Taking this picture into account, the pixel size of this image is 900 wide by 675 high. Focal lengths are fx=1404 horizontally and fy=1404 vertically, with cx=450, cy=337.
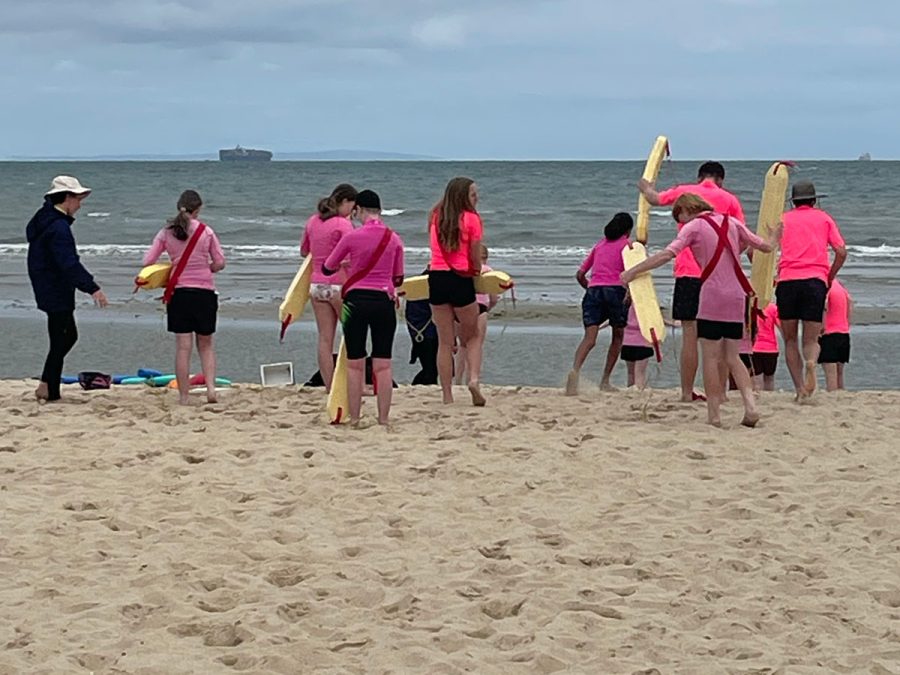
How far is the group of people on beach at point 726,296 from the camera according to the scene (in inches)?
342

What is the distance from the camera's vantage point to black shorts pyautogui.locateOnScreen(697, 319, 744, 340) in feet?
28.6

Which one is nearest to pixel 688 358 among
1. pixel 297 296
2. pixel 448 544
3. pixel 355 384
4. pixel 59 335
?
pixel 355 384

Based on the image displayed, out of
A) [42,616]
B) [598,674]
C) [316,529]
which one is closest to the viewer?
[598,674]

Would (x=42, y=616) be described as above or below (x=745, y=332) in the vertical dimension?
below

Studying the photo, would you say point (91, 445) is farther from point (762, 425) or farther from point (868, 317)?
point (868, 317)

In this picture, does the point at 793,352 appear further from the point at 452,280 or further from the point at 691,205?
the point at 452,280

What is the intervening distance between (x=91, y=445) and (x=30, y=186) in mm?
63767

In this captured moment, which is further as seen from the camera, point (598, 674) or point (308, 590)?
point (308, 590)

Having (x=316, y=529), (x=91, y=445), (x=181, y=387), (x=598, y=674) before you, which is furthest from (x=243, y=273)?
(x=598, y=674)

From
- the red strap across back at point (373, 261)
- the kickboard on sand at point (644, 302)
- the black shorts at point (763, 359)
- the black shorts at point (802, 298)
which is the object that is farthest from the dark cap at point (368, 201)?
the black shorts at point (763, 359)

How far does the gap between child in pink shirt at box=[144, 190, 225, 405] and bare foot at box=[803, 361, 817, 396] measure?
166 inches

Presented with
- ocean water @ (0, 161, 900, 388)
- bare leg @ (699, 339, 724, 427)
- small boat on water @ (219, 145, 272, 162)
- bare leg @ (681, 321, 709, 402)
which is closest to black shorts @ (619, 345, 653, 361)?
bare leg @ (681, 321, 709, 402)

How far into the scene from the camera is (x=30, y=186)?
68688 millimetres

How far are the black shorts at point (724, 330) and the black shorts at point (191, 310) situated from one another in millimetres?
3352
